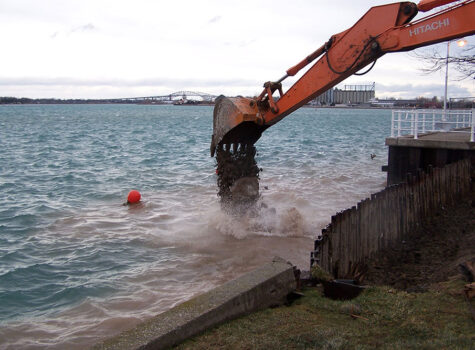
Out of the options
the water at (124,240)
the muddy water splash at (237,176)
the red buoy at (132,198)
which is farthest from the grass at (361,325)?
the red buoy at (132,198)

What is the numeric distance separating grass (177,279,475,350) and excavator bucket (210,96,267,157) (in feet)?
15.3

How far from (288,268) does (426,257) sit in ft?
11.3

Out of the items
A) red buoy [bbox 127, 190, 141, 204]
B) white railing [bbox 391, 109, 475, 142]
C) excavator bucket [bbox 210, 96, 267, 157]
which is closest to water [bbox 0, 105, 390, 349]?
red buoy [bbox 127, 190, 141, 204]

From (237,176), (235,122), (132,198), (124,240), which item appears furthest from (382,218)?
(132,198)

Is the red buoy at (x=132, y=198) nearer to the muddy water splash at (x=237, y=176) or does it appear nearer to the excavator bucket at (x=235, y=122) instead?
the muddy water splash at (x=237, y=176)

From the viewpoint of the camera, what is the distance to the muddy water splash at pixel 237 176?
35.0 feet

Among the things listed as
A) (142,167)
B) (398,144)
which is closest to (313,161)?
(142,167)

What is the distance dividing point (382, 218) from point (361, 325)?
359 centimetres

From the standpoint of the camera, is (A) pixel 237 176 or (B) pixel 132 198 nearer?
(A) pixel 237 176

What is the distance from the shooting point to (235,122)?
32.4ft

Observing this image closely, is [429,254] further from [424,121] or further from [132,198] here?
[132,198]

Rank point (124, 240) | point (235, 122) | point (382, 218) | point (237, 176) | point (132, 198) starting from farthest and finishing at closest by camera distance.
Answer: point (132, 198), point (124, 240), point (237, 176), point (235, 122), point (382, 218)

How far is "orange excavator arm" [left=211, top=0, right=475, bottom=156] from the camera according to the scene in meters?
7.36

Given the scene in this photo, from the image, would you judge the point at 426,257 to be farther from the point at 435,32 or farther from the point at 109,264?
the point at 109,264
